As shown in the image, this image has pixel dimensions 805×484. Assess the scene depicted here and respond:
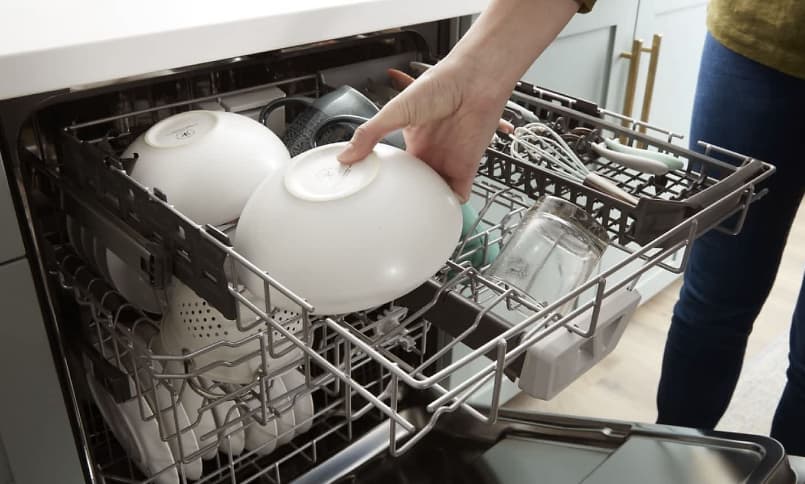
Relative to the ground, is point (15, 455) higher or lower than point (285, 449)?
higher

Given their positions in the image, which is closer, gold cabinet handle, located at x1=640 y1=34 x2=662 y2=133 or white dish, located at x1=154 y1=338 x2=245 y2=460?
white dish, located at x1=154 y1=338 x2=245 y2=460

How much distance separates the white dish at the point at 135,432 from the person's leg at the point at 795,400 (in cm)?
80

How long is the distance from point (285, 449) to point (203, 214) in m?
0.43

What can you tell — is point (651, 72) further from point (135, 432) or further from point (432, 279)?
point (135, 432)

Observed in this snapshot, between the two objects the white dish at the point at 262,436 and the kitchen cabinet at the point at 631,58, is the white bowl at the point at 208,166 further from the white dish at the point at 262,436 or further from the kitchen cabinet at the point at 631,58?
the kitchen cabinet at the point at 631,58

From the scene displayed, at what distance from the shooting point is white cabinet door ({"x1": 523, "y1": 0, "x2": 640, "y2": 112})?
3.66 ft

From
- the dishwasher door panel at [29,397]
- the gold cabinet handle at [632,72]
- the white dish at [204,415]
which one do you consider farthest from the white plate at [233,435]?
the gold cabinet handle at [632,72]

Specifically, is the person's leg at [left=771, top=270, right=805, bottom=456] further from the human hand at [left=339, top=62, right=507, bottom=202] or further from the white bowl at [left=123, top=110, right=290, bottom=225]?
the white bowl at [left=123, top=110, right=290, bottom=225]

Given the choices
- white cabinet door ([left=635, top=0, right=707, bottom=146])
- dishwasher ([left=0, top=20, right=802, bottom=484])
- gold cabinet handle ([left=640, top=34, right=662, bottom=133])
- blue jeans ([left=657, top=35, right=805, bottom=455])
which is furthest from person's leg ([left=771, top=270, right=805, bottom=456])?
white cabinet door ([left=635, top=0, right=707, bottom=146])

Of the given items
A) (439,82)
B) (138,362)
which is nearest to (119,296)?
(138,362)

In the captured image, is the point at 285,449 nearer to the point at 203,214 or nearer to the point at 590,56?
the point at 203,214

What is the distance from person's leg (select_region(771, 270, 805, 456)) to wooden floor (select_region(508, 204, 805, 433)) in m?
0.42

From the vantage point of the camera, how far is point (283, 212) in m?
0.54

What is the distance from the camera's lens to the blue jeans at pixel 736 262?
0.91 metres
